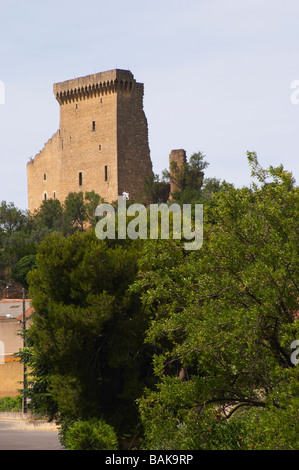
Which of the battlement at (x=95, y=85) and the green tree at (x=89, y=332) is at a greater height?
the battlement at (x=95, y=85)

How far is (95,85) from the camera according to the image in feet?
251

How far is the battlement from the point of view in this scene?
75000mm

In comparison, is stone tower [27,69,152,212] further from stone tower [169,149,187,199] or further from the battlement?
stone tower [169,149,187,199]

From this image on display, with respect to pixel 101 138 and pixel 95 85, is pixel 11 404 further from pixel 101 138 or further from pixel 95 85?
pixel 95 85

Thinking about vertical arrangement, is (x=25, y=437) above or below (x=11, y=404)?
above

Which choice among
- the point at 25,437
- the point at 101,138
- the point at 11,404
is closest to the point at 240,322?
the point at 25,437

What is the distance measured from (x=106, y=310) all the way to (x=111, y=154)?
51.7m

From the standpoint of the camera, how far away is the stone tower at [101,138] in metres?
74.8

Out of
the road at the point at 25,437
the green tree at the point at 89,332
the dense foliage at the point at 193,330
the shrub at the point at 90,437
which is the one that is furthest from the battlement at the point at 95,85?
the shrub at the point at 90,437

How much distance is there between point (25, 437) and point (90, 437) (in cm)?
726

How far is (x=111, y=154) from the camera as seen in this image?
75188 mm

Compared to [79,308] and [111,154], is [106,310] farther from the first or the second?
[111,154]

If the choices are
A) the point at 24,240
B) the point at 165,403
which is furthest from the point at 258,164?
the point at 24,240

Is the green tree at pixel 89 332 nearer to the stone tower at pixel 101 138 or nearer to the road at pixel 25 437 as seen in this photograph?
the road at pixel 25 437
